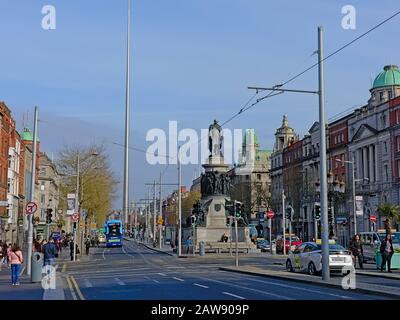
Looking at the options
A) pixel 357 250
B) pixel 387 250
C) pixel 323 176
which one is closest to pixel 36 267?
pixel 323 176

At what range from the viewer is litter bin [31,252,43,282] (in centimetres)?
2566

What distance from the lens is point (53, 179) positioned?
4924 inches

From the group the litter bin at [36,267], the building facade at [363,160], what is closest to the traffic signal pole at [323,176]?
the litter bin at [36,267]

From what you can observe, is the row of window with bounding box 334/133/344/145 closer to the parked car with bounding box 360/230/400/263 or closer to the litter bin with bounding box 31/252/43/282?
the parked car with bounding box 360/230/400/263

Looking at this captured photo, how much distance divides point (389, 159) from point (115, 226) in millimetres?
41277

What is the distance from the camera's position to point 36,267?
84.3 ft

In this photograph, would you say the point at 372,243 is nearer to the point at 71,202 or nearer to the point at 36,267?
the point at 71,202

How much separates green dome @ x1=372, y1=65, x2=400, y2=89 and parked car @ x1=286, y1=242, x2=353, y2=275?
64.7 metres

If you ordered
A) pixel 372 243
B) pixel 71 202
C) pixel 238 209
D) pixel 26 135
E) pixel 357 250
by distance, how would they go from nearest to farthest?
pixel 357 250
pixel 238 209
pixel 372 243
pixel 71 202
pixel 26 135

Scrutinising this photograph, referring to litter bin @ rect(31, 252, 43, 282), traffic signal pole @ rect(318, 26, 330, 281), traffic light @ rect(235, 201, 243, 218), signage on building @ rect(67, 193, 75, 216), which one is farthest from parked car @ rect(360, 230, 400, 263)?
litter bin @ rect(31, 252, 43, 282)

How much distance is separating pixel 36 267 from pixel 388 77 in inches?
3022

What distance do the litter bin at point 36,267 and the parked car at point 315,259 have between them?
41.6 ft
